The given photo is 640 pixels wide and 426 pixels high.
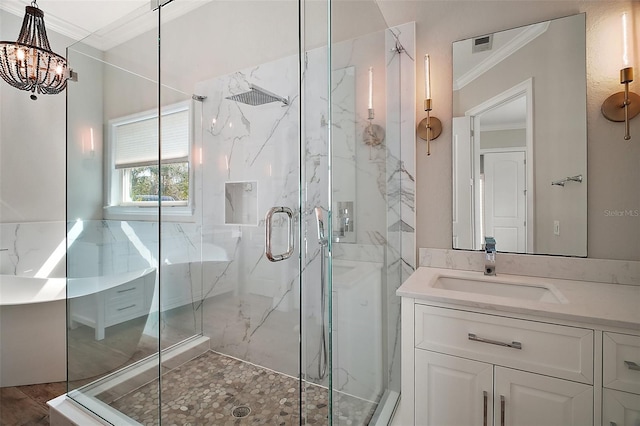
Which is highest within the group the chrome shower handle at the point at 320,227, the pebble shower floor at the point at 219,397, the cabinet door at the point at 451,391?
the chrome shower handle at the point at 320,227

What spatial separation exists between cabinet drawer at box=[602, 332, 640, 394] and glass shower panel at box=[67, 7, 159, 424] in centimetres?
210

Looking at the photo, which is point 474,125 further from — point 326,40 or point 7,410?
point 7,410

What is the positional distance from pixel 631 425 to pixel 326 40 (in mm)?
1649

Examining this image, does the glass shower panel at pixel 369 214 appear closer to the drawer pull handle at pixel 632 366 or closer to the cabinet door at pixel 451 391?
the cabinet door at pixel 451 391

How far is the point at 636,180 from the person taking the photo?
1.33 m

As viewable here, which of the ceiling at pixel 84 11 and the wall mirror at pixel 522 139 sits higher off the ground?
the ceiling at pixel 84 11

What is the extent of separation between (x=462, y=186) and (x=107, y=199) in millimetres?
2071

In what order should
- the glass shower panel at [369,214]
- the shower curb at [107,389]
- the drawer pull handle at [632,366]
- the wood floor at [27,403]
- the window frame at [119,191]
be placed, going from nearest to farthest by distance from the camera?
the drawer pull handle at [632,366] → the glass shower panel at [369,214] → the shower curb at [107,389] → the wood floor at [27,403] → the window frame at [119,191]

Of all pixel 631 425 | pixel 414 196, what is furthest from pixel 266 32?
pixel 631 425

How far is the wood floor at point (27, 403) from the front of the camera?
5.65 feet

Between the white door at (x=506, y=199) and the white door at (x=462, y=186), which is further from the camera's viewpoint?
the white door at (x=462, y=186)

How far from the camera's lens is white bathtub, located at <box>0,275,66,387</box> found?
6.49 ft

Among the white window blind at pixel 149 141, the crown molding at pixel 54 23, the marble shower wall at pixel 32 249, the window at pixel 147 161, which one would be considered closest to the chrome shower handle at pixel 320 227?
the window at pixel 147 161

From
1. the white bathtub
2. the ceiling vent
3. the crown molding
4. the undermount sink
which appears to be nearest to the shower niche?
the undermount sink
